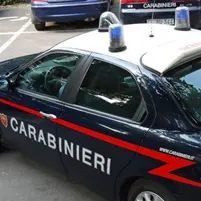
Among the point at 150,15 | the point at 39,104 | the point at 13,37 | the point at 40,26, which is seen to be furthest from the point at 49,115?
the point at 40,26

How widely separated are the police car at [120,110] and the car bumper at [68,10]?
6.92 m

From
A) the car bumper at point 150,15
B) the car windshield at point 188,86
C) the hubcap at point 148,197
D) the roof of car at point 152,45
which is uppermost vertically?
the roof of car at point 152,45

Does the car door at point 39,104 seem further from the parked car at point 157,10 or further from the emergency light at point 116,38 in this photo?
the parked car at point 157,10

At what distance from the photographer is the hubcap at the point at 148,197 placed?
2.99m

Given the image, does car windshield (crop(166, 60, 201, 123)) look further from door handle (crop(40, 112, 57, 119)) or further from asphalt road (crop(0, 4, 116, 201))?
asphalt road (crop(0, 4, 116, 201))

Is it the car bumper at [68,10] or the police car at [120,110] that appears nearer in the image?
the police car at [120,110]

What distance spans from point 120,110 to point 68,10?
7.99m

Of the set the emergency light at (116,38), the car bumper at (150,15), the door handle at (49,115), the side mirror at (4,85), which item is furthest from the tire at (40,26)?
the emergency light at (116,38)

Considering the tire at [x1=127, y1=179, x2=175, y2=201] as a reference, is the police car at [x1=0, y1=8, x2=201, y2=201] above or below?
above

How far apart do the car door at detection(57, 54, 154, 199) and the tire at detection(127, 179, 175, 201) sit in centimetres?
16

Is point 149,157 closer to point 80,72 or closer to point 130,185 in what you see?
point 130,185

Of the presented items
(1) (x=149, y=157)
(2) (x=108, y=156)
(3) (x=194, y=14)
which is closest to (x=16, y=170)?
(2) (x=108, y=156)

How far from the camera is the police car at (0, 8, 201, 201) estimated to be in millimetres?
2850

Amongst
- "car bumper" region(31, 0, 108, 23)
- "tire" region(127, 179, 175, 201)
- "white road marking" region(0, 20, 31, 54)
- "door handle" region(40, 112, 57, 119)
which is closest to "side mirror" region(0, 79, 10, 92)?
"door handle" region(40, 112, 57, 119)
